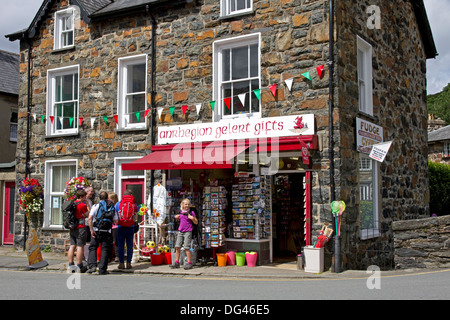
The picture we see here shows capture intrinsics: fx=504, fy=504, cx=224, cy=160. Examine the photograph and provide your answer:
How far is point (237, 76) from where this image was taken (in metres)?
13.6

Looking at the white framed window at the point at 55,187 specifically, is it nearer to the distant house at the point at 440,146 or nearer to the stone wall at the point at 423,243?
the stone wall at the point at 423,243

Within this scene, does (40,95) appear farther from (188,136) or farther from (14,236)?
(188,136)

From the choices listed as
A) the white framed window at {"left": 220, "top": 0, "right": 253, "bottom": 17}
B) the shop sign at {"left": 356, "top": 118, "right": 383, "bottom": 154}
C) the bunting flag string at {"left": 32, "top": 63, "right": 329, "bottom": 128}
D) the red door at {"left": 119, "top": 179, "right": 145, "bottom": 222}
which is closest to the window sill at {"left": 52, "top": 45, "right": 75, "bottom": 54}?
the bunting flag string at {"left": 32, "top": 63, "right": 329, "bottom": 128}

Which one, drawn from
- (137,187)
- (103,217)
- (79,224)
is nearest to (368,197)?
(137,187)

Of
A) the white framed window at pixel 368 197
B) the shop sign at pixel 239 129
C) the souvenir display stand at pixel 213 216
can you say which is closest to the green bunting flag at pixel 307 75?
the shop sign at pixel 239 129

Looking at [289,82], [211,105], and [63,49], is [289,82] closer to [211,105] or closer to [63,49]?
[211,105]

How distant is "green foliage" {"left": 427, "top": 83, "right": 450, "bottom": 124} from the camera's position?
5294 cm

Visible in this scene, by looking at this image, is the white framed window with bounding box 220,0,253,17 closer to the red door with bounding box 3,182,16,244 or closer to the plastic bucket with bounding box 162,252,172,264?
the plastic bucket with bounding box 162,252,172,264

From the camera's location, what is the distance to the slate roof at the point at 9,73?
24.1 metres

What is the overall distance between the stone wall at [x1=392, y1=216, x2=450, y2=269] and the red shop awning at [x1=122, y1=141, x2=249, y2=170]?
167 inches

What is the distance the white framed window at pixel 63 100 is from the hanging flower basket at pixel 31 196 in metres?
1.71

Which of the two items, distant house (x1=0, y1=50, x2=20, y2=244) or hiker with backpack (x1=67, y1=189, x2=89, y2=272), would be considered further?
distant house (x1=0, y1=50, x2=20, y2=244)

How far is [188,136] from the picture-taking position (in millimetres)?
13805

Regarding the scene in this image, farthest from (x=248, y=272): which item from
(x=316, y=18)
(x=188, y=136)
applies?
(x=316, y=18)
